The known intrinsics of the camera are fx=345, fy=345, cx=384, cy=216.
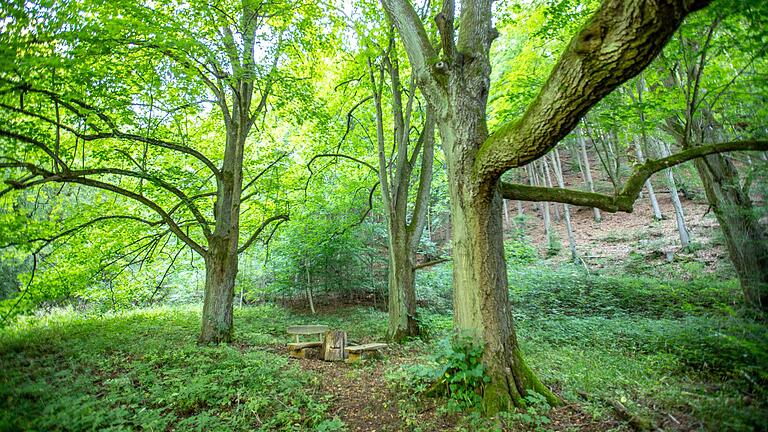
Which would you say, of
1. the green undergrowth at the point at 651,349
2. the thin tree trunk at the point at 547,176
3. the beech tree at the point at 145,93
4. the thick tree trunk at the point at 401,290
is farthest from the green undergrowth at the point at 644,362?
the thin tree trunk at the point at 547,176

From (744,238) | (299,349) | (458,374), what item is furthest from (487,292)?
(744,238)

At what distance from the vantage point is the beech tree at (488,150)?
2934 mm

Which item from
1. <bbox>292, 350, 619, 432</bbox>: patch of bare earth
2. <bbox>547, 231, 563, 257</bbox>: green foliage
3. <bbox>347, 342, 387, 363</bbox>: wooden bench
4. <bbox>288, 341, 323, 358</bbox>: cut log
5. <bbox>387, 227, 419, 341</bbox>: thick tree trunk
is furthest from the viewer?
<bbox>547, 231, 563, 257</bbox>: green foliage

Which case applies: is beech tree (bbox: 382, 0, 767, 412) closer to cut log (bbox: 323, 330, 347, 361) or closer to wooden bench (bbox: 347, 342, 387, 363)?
wooden bench (bbox: 347, 342, 387, 363)

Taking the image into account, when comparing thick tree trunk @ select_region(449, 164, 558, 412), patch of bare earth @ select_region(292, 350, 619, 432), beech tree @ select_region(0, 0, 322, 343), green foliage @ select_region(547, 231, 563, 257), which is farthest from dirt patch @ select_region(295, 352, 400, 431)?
green foliage @ select_region(547, 231, 563, 257)

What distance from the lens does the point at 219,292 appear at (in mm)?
7316

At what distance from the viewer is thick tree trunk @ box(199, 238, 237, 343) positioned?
7129 millimetres

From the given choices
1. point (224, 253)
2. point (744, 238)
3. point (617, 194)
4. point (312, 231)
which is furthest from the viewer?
point (312, 231)

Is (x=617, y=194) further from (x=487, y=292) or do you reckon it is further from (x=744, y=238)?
(x=744, y=238)

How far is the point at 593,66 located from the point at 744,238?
522 centimetres

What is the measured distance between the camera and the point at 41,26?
404cm

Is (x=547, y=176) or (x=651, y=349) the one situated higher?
(x=547, y=176)

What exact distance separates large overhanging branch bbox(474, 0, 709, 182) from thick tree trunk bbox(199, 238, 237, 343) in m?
6.23

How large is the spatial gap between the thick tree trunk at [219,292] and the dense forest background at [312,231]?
4cm
